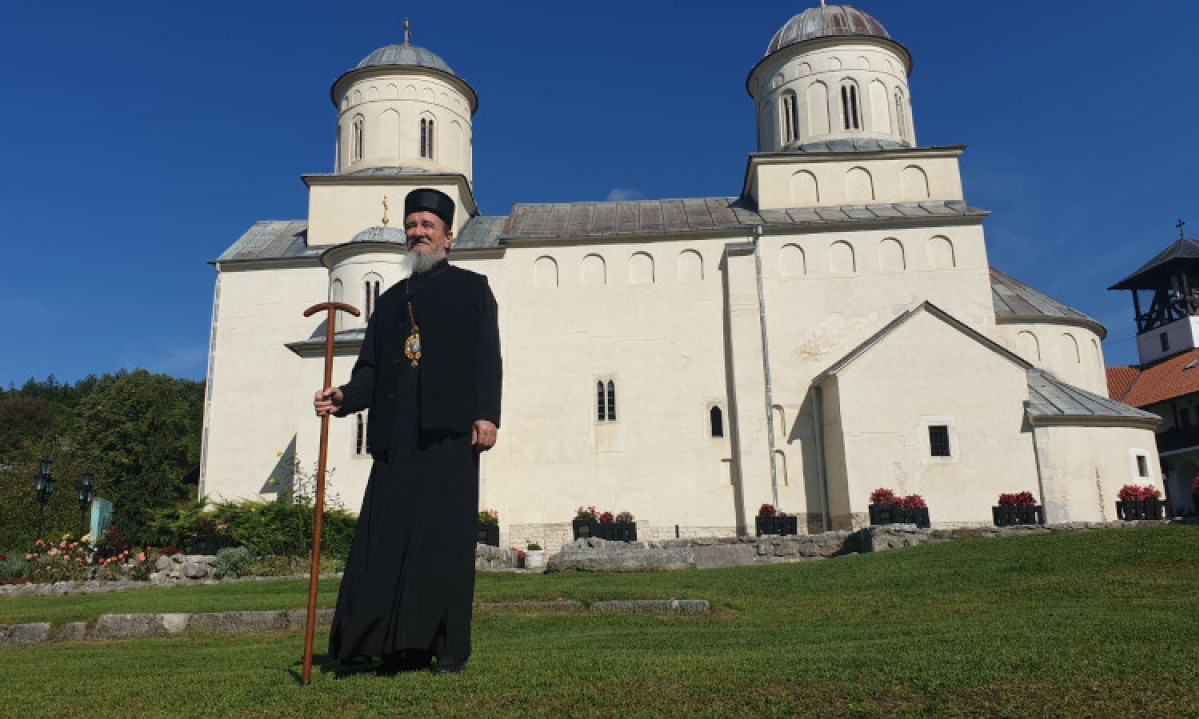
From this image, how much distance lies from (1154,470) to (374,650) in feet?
76.3

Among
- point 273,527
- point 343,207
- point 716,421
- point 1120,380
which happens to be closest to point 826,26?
point 716,421

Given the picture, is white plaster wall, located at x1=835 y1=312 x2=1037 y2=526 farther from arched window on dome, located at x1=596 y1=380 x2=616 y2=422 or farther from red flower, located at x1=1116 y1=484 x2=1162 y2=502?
arched window on dome, located at x1=596 y1=380 x2=616 y2=422

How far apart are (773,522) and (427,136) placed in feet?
55.4

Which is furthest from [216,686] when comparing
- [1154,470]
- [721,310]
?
[1154,470]

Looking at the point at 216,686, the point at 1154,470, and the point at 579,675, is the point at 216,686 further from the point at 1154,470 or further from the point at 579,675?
the point at 1154,470

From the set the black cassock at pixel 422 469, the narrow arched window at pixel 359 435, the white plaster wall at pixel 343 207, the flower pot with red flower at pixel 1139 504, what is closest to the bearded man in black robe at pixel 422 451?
the black cassock at pixel 422 469

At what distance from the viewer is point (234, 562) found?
16844 mm

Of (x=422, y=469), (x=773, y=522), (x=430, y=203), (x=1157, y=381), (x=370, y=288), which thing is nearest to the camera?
(x=422, y=469)

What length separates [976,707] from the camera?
4.14m

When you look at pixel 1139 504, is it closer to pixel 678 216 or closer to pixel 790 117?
pixel 678 216

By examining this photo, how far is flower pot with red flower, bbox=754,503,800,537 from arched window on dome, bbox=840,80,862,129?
13.4 metres

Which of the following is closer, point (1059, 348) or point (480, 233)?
point (1059, 348)

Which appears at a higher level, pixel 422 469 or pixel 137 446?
pixel 137 446

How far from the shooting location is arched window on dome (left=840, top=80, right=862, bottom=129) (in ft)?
91.8
